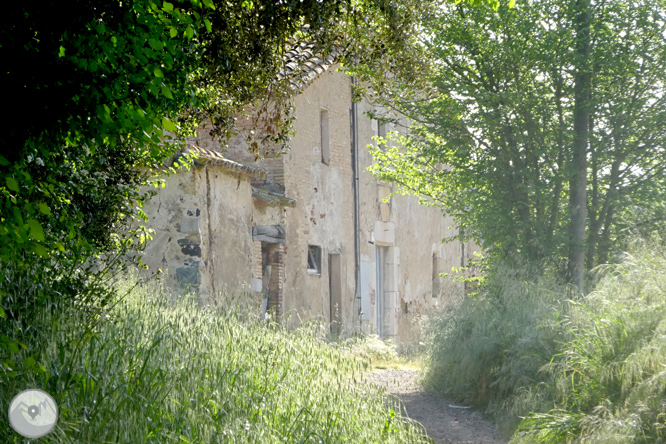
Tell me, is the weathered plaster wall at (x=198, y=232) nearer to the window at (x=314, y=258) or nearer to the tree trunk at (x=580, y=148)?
the window at (x=314, y=258)

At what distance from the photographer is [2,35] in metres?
3.47

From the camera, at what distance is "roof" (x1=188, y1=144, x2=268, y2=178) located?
1052 centimetres

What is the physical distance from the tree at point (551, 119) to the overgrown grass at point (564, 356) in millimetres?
1416

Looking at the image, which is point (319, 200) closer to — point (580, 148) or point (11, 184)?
point (580, 148)

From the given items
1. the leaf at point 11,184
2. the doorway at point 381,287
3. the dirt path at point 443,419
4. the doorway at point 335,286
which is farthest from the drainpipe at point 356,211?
the leaf at point 11,184

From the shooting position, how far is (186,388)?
5.12m

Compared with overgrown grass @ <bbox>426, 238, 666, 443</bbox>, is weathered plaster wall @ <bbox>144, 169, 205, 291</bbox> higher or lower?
higher

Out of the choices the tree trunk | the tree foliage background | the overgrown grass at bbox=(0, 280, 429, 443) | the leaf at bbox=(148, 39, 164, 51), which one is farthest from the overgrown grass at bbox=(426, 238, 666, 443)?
the leaf at bbox=(148, 39, 164, 51)

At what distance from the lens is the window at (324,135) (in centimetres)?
1578

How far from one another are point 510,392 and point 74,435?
6045mm

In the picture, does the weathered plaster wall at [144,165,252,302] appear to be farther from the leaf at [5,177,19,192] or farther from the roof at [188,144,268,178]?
the leaf at [5,177,19,192]

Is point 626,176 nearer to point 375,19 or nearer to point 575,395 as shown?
point 575,395

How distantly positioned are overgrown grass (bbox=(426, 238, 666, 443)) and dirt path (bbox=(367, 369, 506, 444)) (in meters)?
0.22

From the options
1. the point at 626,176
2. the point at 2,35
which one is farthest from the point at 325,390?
the point at 626,176
